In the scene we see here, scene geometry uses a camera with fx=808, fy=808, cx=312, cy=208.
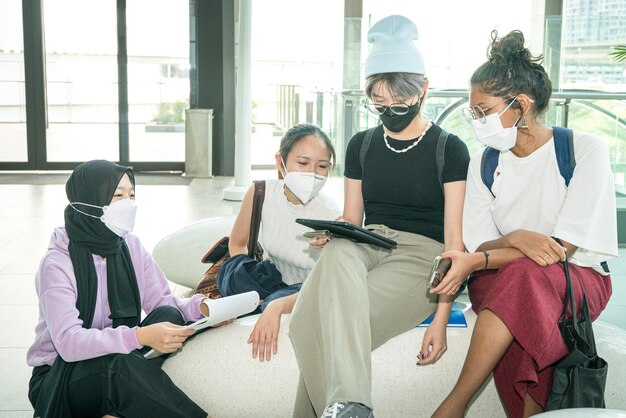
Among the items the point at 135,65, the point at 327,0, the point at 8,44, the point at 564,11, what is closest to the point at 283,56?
the point at 327,0

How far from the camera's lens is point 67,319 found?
8.19 feet

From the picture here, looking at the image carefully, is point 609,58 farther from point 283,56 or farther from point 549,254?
point 283,56

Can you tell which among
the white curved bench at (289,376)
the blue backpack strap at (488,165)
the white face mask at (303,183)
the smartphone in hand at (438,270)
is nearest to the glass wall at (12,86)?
the white face mask at (303,183)

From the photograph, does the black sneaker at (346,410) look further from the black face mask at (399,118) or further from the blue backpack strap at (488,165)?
the black face mask at (399,118)

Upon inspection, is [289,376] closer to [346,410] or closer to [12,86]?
[346,410]

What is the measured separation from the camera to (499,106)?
2637 millimetres

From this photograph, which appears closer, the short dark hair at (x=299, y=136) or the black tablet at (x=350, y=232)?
the black tablet at (x=350, y=232)

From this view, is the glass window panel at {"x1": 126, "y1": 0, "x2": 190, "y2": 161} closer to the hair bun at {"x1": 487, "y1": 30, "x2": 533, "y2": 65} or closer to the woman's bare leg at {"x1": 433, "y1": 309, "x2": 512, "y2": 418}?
the hair bun at {"x1": 487, "y1": 30, "x2": 533, "y2": 65}

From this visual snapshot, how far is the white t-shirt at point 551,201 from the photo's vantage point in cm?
251

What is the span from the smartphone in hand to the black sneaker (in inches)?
17.3

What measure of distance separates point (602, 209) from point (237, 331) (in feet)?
4.24

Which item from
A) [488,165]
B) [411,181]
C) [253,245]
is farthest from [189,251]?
[488,165]

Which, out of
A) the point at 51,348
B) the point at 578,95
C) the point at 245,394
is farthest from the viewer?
the point at 578,95

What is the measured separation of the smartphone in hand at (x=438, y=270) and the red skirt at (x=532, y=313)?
0.17 meters
